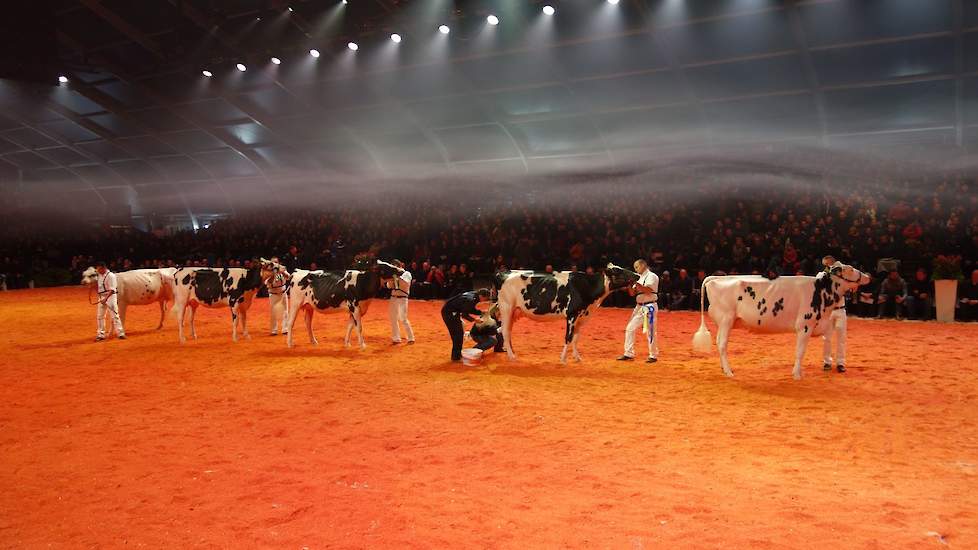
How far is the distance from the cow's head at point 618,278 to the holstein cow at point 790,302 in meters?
1.53

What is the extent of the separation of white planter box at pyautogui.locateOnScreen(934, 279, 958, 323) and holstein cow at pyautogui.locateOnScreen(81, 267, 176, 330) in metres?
18.2

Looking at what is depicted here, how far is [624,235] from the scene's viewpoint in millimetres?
21812

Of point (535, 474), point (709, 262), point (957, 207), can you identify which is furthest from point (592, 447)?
point (957, 207)

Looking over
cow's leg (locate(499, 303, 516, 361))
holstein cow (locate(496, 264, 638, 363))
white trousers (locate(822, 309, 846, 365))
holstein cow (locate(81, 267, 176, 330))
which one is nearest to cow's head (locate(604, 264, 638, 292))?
holstein cow (locate(496, 264, 638, 363))

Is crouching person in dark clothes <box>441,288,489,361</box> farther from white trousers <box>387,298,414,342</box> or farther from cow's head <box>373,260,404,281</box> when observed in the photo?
white trousers <box>387,298,414,342</box>

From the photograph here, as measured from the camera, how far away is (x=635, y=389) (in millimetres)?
9062

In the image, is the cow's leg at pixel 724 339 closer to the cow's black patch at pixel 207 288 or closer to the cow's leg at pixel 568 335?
the cow's leg at pixel 568 335

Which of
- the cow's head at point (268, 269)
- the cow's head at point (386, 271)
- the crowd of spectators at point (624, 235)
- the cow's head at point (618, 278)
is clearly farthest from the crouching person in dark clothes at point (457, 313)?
the cow's head at point (268, 269)

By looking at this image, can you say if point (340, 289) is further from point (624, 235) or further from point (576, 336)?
point (624, 235)

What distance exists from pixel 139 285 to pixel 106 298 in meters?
0.85

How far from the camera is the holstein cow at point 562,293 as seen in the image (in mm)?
10758

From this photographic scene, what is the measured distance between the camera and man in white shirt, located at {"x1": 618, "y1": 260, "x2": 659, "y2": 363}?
10641mm

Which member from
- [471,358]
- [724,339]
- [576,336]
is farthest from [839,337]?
[471,358]

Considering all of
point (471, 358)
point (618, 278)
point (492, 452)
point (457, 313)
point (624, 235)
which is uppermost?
point (624, 235)
